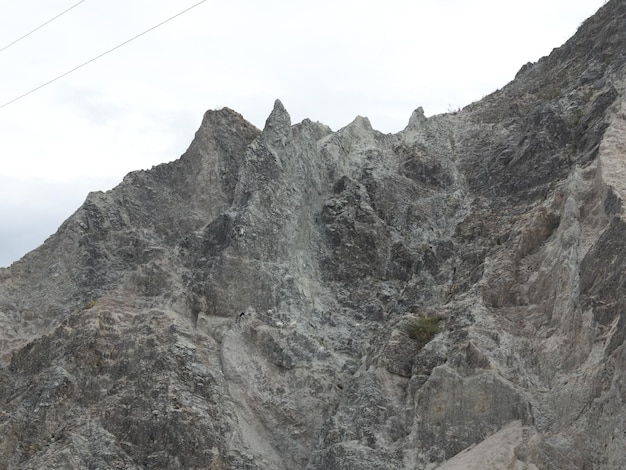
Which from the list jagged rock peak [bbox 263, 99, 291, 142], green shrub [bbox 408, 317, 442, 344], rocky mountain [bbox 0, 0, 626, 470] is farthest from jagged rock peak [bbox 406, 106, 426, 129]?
green shrub [bbox 408, 317, 442, 344]

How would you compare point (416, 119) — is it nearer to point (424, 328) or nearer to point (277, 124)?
point (277, 124)

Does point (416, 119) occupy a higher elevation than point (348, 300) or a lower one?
higher

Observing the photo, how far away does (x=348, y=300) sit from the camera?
1089 inches

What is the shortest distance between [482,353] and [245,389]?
20.9 ft

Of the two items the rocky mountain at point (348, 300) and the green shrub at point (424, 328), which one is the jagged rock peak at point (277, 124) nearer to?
the rocky mountain at point (348, 300)

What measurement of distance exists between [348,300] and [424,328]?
403 centimetres

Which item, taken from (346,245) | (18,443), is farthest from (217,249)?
(18,443)

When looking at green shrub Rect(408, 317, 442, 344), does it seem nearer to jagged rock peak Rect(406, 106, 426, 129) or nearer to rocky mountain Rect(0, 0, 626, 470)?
rocky mountain Rect(0, 0, 626, 470)

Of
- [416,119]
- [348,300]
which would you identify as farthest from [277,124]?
[348,300]

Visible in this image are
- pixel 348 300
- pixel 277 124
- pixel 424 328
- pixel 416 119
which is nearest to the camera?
pixel 424 328

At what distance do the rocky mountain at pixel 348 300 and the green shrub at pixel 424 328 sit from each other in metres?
0.05

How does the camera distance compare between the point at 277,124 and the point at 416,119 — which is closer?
the point at 277,124

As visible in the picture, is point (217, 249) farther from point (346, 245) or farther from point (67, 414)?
point (67, 414)

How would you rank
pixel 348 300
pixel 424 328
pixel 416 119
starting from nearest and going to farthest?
pixel 424 328, pixel 348 300, pixel 416 119
